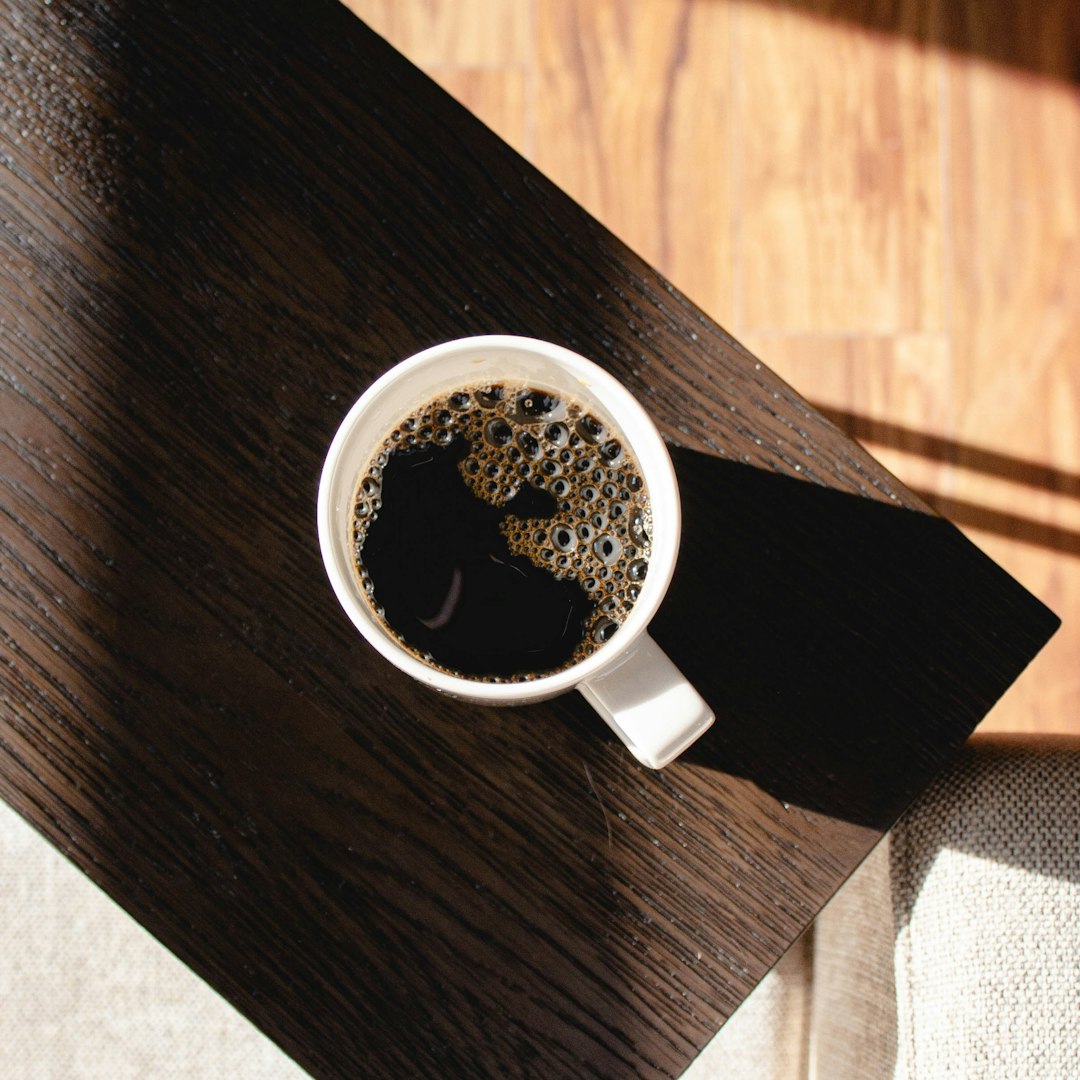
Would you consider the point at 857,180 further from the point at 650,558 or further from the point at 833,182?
the point at 650,558

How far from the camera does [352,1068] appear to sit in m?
0.58

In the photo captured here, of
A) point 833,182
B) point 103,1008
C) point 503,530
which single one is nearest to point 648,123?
point 833,182

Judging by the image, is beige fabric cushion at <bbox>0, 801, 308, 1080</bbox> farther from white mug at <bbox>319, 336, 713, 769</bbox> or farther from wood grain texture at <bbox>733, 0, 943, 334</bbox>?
wood grain texture at <bbox>733, 0, 943, 334</bbox>

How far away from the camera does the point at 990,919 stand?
26.3 inches

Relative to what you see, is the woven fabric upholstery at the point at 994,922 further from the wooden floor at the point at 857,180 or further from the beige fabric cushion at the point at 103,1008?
the wooden floor at the point at 857,180

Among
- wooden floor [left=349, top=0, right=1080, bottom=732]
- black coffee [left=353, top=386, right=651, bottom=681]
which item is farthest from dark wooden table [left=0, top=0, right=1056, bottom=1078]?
wooden floor [left=349, top=0, right=1080, bottom=732]

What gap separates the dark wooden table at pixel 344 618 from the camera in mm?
579

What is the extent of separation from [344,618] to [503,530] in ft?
0.33

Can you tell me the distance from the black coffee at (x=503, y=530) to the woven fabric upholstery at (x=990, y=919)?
28 cm

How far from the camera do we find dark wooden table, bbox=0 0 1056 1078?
1.90 feet

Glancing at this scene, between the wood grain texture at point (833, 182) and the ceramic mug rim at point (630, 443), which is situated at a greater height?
the ceramic mug rim at point (630, 443)

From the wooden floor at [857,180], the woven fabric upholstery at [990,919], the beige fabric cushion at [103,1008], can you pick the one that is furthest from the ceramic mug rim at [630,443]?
the wooden floor at [857,180]

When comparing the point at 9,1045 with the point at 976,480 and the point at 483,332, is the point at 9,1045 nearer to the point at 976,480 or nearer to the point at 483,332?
the point at 483,332

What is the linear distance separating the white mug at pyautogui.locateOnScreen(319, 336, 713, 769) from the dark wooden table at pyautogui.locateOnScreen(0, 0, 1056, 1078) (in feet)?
0.25
